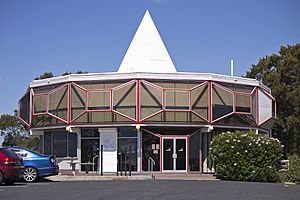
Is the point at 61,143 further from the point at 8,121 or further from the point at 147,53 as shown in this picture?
the point at 8,121

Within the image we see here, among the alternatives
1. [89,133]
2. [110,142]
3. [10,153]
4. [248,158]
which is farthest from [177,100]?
[10,153]

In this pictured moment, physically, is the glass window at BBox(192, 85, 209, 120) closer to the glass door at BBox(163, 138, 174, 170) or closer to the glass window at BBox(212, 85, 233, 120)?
the glass window at BBox(212, 85, 233, 120)

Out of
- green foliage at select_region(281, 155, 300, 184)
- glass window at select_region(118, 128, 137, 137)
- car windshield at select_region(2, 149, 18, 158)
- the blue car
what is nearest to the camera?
car windshield at select_region(2, 149, 18, 158)

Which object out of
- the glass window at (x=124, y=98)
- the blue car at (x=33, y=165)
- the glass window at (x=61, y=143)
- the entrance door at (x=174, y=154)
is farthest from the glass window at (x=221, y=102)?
the blue car at (x=33, y=165)

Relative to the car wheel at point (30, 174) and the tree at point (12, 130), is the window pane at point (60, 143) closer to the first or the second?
the car wheel at point (30, 174)

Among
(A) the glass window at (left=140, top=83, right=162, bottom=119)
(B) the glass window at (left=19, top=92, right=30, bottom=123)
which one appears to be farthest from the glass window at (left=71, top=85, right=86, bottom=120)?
(B) the glass window at (left=19, top=92, right=30, bottom=123)

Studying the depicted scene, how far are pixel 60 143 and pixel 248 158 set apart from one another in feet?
46.3

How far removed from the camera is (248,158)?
28.3 meters

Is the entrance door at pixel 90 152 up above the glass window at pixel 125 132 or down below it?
below

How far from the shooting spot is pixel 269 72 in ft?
187

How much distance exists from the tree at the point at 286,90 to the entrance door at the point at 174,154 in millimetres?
20244

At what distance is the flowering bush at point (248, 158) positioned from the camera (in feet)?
91.7

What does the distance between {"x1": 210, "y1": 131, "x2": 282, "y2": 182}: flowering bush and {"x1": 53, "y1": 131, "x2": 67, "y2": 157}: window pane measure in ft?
39.0

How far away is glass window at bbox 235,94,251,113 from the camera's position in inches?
1405
